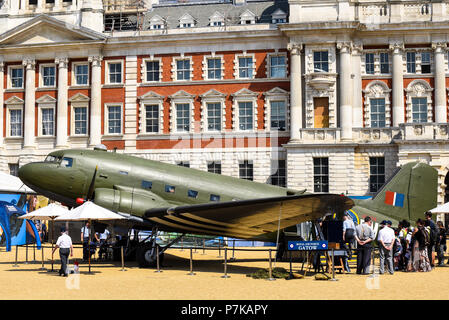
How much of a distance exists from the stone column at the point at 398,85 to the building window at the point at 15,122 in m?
31.3

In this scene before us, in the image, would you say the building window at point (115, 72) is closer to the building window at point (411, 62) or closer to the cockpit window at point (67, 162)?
the building window at point (411, 62)

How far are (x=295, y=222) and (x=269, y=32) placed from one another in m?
27.7

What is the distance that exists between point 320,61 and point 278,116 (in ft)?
17.7

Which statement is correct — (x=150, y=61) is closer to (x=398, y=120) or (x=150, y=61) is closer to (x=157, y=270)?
(x=398, y=120)

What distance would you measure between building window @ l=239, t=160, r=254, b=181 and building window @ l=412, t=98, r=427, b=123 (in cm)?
1324

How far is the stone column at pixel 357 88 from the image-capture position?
4753 centimetres

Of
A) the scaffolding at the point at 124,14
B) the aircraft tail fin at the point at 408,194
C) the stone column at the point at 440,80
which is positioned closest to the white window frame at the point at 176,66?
the scaffolding at the point at 124,14

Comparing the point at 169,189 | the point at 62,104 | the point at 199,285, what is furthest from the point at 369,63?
the point at 199,285

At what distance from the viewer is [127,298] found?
54.3ft

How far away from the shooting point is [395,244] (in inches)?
964

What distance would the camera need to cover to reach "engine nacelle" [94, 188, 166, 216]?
2516cm

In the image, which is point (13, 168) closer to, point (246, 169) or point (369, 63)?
point (246, 169)

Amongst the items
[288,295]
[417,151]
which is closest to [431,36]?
[417,151]

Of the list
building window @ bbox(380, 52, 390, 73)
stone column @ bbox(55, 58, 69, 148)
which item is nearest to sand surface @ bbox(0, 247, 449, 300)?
building window @ bbox(380, 52, 390, 73)
